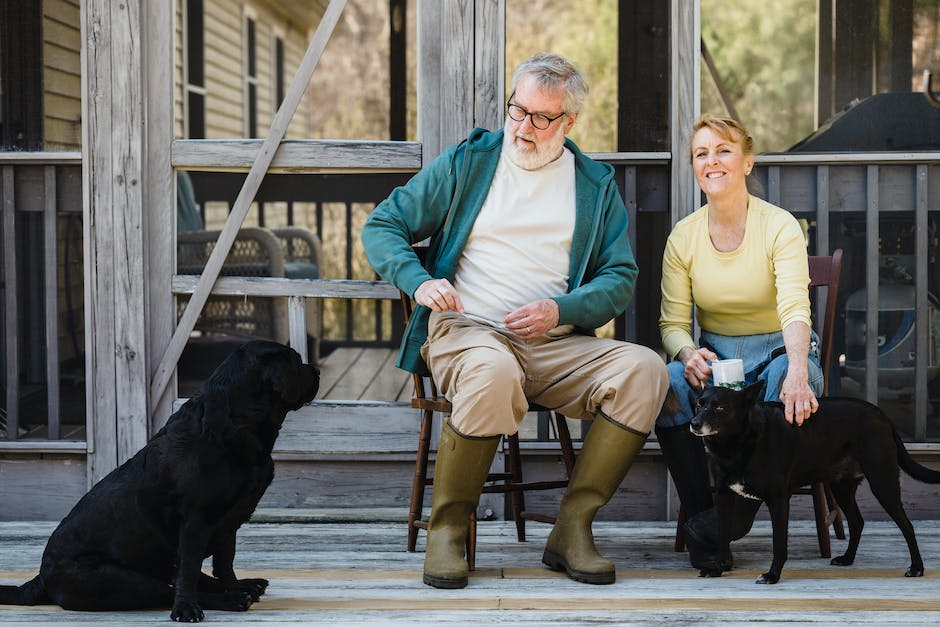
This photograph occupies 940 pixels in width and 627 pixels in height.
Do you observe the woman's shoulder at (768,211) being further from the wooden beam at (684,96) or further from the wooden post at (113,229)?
the wooden post at (113,229)

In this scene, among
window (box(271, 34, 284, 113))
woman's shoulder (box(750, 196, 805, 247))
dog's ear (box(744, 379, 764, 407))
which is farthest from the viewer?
window (box(271, 34, 284, 113))

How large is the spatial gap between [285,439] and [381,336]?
75 centimetres

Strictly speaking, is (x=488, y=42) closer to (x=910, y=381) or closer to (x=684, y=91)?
(x=684, y=91)

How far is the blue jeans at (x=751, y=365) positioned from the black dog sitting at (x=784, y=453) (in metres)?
0.12

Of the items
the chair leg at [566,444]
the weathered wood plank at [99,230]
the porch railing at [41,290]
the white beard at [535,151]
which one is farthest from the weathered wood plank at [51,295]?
the chair leg at [566,444]

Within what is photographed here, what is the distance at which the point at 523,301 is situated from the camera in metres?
3.00

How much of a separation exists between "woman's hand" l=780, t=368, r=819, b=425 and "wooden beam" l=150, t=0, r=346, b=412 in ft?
5.82

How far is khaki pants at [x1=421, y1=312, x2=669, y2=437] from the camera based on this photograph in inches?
107

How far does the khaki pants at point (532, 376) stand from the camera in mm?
2715

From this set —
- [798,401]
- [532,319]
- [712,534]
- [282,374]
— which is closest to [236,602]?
[282,374]

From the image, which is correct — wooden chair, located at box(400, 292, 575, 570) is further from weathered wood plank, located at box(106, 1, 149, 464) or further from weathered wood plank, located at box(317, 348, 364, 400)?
weathered wood plank, located at box(106, 1, 149, 464)

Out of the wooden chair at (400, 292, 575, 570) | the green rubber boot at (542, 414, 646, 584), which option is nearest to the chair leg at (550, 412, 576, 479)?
the wooden chair at (400, 292, 575, 570)

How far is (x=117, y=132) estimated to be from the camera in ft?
11.4

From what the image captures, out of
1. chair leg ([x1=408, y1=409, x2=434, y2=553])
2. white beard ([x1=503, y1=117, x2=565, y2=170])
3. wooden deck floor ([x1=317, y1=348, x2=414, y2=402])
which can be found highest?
white beard ([x1=503, y1=117, x2=565, y2=170])
